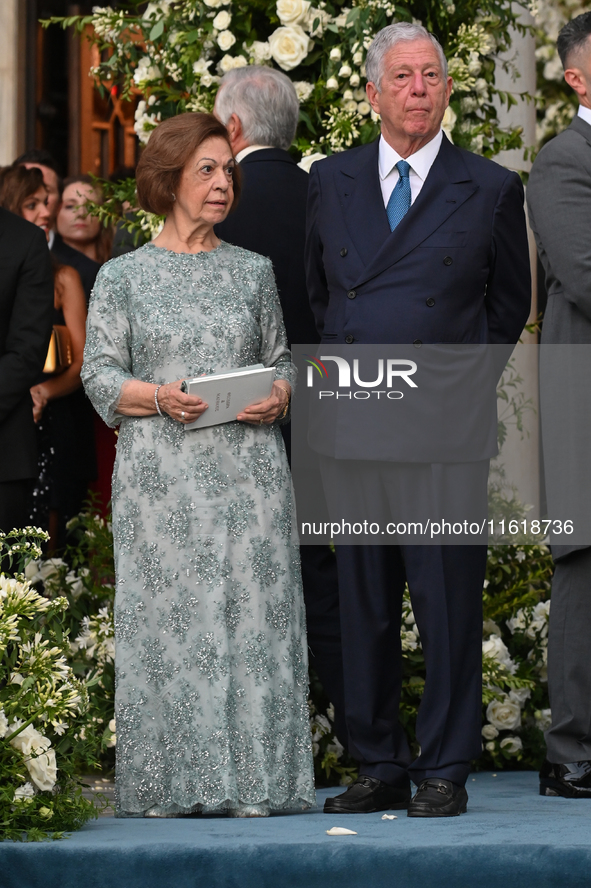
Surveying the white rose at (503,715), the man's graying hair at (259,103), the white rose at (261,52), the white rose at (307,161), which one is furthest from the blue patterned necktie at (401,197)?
the white rose at (503,715)

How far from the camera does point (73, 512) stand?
6.48m

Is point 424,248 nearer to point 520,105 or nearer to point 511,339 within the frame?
point 511,339

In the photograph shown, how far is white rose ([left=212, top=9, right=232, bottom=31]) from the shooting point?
18.3ft

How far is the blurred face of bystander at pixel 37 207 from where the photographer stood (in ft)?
20.3

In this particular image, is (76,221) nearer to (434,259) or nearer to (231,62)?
(231,62)

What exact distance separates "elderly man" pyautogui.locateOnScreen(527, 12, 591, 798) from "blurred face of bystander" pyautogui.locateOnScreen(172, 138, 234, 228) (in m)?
0.95

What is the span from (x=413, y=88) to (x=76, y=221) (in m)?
3.10

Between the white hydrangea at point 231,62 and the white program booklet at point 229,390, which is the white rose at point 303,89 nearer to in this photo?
the white hydrangea at point 231,62

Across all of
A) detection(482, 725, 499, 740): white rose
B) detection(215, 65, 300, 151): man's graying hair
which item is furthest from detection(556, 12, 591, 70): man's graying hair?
detection(482, 725, 499, 740): white rose

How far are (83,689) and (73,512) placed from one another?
8.58 ft

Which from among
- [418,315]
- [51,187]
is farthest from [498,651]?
[51,187]

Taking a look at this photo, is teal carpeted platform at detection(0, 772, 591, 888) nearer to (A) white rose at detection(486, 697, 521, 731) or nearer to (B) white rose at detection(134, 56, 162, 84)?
(A) white rose at detection(486, 697, 521, 731)

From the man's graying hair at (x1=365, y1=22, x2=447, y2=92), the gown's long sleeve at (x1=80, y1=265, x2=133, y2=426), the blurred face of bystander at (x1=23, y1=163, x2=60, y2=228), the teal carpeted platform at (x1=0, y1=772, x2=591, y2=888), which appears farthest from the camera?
the blurred face of bystander at (x1=23, y1=163, x2=60, y2=228)

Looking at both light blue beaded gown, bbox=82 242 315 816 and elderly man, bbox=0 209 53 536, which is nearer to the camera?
light blue beaded gown, bbox=82 242 315 816
